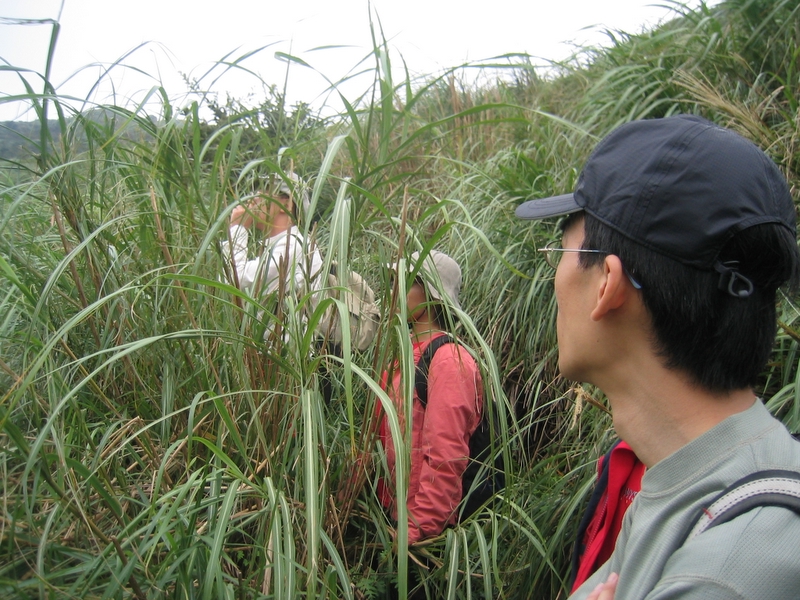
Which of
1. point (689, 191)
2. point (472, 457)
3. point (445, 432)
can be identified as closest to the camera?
point (689, 191)

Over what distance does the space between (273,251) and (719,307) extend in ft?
3.85

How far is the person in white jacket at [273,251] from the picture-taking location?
1.51m

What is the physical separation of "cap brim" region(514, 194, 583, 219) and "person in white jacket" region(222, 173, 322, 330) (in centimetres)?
49

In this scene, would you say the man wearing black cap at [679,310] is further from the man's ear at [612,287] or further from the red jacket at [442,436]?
the red jacket at [442,436]

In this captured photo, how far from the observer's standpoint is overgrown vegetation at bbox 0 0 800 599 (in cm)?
119

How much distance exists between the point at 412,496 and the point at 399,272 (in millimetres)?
960

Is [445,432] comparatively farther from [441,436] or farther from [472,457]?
[472,457]

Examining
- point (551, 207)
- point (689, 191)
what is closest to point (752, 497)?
point (689, 191)

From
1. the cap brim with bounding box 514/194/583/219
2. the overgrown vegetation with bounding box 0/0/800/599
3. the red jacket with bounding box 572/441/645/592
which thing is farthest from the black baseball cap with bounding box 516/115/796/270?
the red jacket with bounding box 572/441/645/592

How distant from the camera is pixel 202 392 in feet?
4.26

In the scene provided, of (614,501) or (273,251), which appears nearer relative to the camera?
(614,501)

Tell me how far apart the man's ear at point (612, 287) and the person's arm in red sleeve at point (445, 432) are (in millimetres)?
845

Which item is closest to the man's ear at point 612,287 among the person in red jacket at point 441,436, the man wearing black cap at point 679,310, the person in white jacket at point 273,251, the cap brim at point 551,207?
the man wearing black cap at point 679,310

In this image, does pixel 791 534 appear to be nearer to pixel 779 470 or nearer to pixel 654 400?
pixel 779 470
